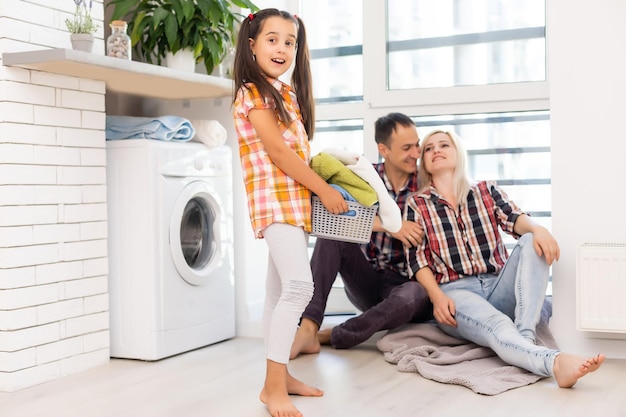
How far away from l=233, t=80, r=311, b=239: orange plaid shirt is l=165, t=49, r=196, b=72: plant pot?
1.06 m

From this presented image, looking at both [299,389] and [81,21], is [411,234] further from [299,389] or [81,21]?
[81,21]

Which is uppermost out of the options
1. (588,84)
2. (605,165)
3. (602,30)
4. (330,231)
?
(602,30)

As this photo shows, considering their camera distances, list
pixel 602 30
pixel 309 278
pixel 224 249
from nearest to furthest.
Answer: pixel 309 278, pixel 602 30, pixel 224 249

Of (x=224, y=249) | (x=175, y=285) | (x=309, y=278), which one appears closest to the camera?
(x=309, y=278)

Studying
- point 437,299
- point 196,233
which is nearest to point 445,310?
point 437,299

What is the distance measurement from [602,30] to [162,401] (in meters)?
1.96

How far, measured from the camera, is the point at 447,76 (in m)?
3.54

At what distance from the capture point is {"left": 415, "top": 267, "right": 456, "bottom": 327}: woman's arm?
9.30 feet

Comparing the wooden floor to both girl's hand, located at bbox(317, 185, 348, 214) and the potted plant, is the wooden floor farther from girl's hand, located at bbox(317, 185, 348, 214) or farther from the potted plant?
the potted plant

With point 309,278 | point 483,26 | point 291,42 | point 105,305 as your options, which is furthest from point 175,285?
point 483,26

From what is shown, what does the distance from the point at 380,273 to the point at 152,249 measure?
92 cm

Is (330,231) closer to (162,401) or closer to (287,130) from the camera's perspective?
(287,130)

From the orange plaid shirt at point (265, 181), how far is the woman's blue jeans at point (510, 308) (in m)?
0.77

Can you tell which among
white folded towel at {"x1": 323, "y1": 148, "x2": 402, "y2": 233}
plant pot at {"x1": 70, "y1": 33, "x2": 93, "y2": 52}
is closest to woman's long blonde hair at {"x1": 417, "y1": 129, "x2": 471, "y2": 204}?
white folded towel at {"x1": 323, "y1": 148, "x2": 402, "y2": 233}
